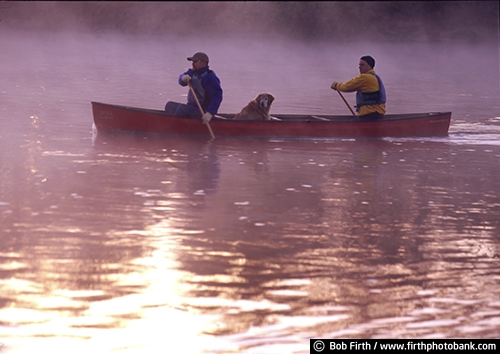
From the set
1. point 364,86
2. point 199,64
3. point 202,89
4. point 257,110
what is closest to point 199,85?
point 202,89

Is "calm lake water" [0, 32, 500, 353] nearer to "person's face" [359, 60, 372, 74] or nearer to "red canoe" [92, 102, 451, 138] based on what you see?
"red canoe" [92, 102, 451, 138]

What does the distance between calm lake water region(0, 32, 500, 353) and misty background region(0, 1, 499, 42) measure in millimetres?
36420

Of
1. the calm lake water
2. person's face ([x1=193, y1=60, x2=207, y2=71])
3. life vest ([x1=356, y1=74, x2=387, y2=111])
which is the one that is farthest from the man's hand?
life vest ([x1=356, y1=74, x2=387, y2=111])

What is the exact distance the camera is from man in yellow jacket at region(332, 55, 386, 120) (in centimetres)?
1201

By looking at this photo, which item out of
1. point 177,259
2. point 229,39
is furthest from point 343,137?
point 229,39

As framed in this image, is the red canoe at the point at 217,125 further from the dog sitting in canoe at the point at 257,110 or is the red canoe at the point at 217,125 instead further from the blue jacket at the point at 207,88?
the dog sitting in canoe at the point at 257,110

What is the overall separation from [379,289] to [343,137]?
6.89 meters

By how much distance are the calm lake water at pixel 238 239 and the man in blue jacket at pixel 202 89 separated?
0.45m

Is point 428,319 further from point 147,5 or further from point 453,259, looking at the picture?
point 147,5

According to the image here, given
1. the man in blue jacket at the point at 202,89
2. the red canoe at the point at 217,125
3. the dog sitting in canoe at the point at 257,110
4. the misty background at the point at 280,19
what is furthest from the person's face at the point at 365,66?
the misty background at the point at 280,19

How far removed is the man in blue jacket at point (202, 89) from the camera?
11391 millimetres

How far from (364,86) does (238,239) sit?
627cm

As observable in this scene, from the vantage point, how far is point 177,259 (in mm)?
5746

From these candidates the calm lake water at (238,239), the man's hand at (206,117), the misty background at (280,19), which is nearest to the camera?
the calm lake water at (238,239)
